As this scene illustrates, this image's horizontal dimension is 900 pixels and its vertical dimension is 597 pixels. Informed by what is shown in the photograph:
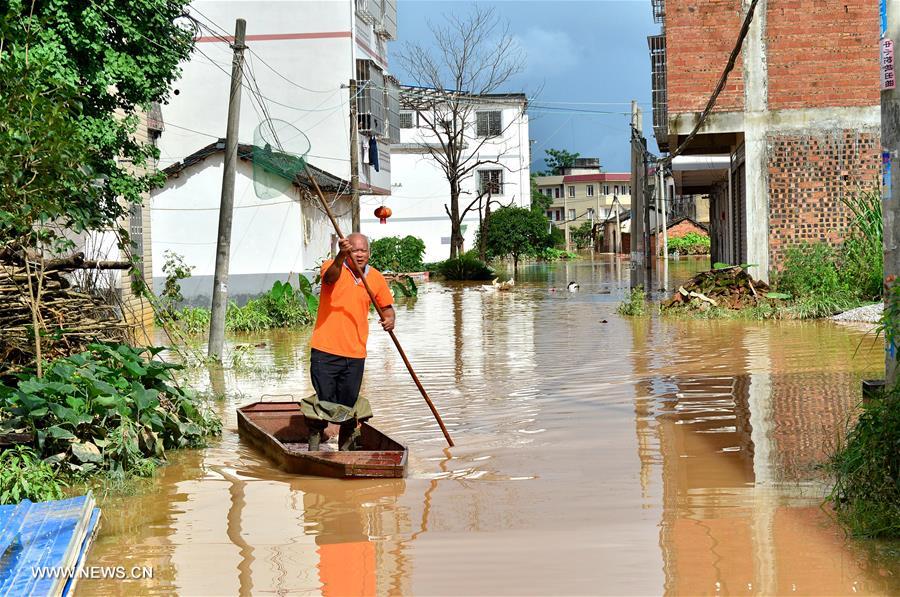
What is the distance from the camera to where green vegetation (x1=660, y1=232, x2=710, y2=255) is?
231 feet

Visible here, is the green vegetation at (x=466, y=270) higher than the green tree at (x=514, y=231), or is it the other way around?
the green tree at (x=514, y=231)

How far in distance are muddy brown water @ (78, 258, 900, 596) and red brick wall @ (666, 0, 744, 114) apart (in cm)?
872

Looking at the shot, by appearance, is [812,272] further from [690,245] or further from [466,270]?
[690,245]

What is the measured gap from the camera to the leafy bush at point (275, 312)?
21.9 meters

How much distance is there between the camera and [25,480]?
7336 mm

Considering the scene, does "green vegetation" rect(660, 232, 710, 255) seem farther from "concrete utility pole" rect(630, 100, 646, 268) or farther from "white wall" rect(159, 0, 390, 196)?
"concrete utility pole" rect(630, 100, 646, 268)

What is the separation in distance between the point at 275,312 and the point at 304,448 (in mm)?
13147

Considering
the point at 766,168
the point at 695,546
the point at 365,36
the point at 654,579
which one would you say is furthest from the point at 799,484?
the point at 365,36

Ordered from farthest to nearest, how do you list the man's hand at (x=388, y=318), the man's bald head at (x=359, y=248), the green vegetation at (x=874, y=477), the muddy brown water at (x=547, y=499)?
1. the man's hand at (x=388, y=318)
2. the man's bald head at (x=359, y=248)
3. the green vegetation at (x=874, y=477)
4. the muddy brown water at (x=547, y=499)

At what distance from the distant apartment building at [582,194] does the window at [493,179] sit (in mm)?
39543

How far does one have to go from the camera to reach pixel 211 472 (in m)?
8.70

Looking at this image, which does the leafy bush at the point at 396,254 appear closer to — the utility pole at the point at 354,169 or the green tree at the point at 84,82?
the utility pole at the point at 354,169

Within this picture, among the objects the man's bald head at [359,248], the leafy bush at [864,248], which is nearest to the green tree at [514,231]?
the leafy bush at [864,248]

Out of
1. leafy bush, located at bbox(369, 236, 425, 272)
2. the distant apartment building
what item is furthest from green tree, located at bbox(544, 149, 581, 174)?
leafy bush, located at bbox(369, 236, 425, 272)
